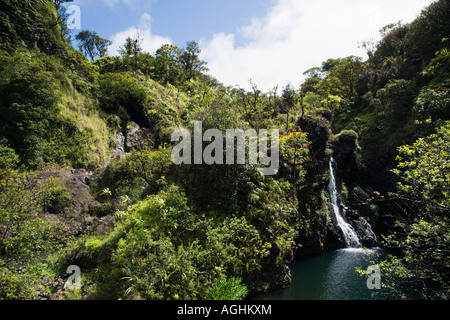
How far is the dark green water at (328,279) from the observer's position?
8789 mm

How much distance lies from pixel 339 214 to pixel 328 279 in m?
7.62

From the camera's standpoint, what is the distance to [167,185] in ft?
32.7

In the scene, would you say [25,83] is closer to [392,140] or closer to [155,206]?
[155,206]

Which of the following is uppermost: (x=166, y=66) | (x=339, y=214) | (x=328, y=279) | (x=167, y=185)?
(x=166, y=66)

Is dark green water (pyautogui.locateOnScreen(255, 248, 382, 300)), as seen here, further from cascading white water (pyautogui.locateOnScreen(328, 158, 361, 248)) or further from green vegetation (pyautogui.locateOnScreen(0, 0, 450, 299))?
cascading white water (pyautogui.locateOnScreen(328, 158, 361, 248))

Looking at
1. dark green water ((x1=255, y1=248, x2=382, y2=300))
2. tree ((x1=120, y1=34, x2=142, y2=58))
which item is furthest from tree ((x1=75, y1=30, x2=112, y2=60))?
dark green water ((x1=255, y1=248, x2=382, y2=300))

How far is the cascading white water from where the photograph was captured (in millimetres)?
15336

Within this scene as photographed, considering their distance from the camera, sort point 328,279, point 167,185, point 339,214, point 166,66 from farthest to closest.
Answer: point 166,66 → point 339,214 → point 328,279 → point 167,185

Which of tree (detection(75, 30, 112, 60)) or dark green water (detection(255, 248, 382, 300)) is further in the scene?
tree (detection(75, 30, 112, 60))

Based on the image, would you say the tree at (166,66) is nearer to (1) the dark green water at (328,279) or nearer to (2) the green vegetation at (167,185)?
(2) the green vegetation at (167,185)

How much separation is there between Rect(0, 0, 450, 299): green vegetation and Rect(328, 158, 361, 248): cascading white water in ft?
3.94

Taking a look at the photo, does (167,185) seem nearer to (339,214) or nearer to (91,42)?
(339,214)

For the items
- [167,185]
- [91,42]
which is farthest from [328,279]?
[91,42]
